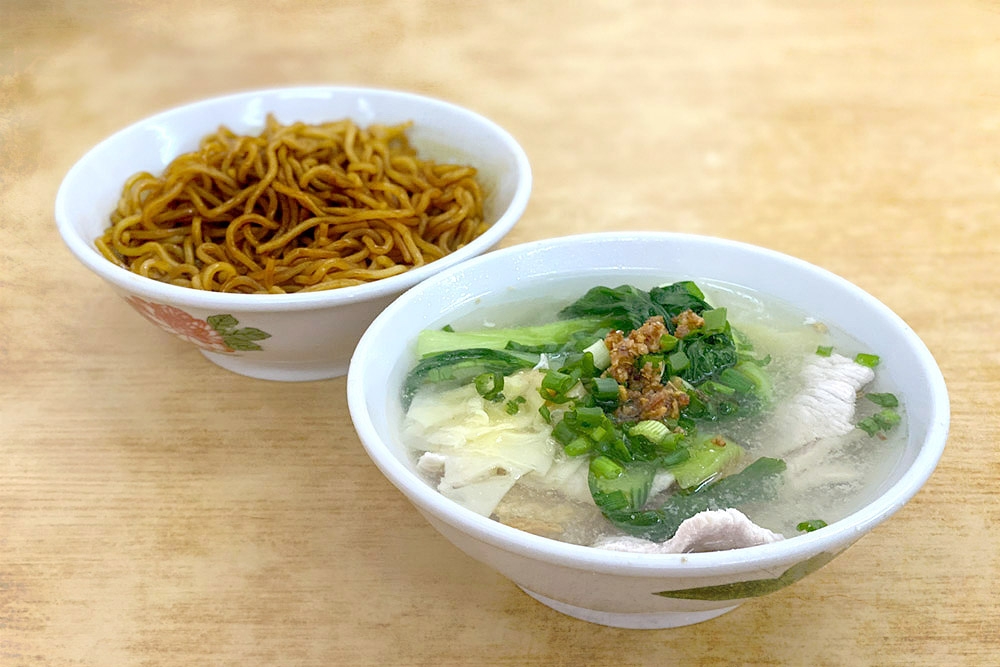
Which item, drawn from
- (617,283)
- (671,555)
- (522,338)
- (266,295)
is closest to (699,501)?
(671,555)

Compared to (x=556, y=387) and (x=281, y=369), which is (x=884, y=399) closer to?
(x=556, y=387)

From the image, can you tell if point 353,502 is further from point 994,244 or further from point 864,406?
point 994,244

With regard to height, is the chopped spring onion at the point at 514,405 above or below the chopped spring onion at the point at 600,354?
below

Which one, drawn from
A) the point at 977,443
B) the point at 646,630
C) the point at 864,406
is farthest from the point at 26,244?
the point at 977,443

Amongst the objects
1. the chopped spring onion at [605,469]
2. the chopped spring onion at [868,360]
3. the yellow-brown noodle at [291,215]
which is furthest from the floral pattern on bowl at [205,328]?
the chopped spring onion at [868,360]

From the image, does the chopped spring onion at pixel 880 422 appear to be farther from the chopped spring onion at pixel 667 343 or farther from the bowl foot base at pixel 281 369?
the bowl foot base at pixel 281 369

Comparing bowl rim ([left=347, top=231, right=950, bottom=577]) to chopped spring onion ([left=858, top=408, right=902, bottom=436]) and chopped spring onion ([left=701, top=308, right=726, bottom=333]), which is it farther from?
chopped spring onion ([left=701, top=308, right=726, bottom=333])
